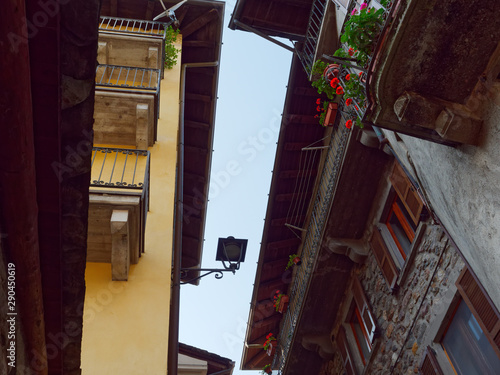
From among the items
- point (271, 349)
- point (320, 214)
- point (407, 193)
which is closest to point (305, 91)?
point (320, 214)

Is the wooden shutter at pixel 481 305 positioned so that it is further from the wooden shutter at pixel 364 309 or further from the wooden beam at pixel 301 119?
the wooden beam at pixel 301 119

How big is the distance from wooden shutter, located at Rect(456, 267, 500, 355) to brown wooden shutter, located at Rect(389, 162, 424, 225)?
6.17 feet

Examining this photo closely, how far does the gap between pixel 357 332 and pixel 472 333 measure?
423cm

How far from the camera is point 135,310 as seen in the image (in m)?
7.18

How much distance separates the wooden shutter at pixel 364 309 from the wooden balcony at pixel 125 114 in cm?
540

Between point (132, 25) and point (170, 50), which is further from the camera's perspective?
point (132, 25)

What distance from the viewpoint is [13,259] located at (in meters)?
2.54

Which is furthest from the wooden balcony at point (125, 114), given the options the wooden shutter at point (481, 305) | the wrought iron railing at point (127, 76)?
the wooden shutter at point (481, 305)

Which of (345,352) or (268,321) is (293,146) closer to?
(345,352)

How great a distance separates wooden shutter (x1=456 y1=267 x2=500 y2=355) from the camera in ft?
18.1

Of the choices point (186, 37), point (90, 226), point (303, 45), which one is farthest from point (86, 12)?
point (186, 37)

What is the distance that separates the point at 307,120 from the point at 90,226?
7.72 metres

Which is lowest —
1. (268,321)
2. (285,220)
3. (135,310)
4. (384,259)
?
(268,321)

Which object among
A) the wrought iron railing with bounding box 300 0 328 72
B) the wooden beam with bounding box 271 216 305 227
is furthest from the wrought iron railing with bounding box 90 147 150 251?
the wooden beam with bounding box 271 216 305 227
